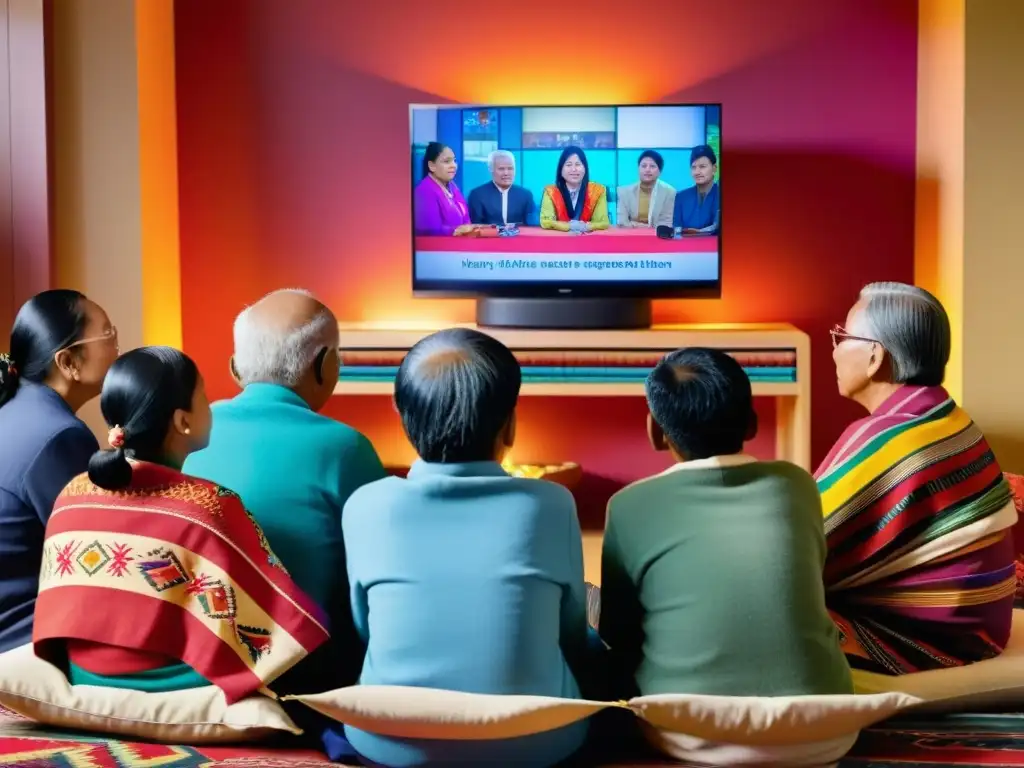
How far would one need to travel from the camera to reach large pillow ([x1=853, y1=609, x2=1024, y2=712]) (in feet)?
7.58

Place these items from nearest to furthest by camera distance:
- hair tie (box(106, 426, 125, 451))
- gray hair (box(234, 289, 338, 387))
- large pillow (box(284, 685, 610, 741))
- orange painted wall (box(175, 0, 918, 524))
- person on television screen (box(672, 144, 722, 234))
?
1. large pillow (box(284, 685, 610, 741))
2. hair tie (box(106, 426, 125, 451))
3. gray hair (box(234, 289, 338, 387))
4. person on television screen (box(672, 144, 722, 234))
5. orange painted wall (box(175, 0, 918, 524))

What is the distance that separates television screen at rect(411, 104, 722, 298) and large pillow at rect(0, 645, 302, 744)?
2670mm

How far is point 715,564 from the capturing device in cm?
205

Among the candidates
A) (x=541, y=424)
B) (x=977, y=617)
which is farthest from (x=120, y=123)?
(x=977, y=617)

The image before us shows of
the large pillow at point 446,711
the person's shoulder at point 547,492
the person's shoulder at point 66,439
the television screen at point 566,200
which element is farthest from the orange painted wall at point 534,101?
the large pillow at point 446,711

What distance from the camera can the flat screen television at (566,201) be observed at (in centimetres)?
456

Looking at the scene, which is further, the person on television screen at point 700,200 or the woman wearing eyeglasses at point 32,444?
the person on television screen at point 700,200

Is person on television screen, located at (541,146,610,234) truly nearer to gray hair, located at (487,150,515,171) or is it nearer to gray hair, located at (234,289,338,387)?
gray hair, located at (487,150,515,171)

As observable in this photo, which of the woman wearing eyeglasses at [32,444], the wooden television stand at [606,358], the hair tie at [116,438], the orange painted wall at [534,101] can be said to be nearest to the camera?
the hair tie at [116,438]

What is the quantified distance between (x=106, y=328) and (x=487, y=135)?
212 centimetres

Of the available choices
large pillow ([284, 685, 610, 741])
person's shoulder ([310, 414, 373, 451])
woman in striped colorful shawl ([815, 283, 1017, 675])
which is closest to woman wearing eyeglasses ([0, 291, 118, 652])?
person's shoulder ([310, 414, 373, 451])

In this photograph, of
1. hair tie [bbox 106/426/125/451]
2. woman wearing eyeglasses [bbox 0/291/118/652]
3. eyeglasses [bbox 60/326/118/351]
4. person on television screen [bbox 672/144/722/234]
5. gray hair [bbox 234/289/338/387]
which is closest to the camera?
hair tie [bbox 106/426/125/451]

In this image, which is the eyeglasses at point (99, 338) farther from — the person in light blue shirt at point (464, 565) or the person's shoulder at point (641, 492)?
the person's shoulder at point (641, 492)

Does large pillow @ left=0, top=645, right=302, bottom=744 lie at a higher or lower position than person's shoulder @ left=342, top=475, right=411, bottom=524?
lower
